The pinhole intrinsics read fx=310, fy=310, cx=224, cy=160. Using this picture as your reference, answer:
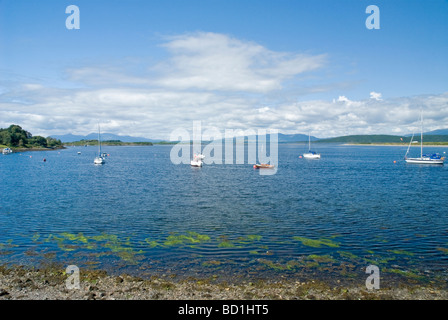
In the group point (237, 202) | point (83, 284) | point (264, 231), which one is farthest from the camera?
point (237, 202)

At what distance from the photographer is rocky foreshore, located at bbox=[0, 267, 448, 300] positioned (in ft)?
52.6

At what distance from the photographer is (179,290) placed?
1692 cm

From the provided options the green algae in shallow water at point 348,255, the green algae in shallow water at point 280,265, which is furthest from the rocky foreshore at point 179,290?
the green algae in shallow water at point 348,255

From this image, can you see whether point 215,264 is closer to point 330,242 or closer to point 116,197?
point 330,242

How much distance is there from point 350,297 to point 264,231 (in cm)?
1322

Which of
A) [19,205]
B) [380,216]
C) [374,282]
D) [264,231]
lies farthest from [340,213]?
[19,205]

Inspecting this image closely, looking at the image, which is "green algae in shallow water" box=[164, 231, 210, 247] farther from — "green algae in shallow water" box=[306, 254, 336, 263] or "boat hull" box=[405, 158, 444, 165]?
"boat hull" box=[405, 158, 444, 165]

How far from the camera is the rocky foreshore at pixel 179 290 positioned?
632 inches

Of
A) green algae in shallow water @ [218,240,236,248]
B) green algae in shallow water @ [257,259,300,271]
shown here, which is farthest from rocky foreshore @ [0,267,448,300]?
green algae in shallow water @ [218,240,236,248]

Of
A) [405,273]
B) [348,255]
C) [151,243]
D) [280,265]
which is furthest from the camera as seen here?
[151,243]

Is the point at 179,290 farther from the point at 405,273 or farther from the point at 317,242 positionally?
the point at 405,273

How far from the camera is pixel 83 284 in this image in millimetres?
17531

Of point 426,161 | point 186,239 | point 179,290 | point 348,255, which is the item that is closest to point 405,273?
point 348,255
